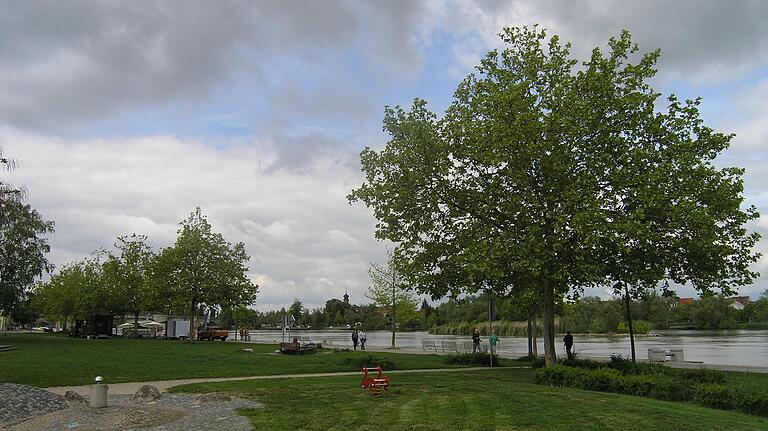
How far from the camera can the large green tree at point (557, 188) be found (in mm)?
19984

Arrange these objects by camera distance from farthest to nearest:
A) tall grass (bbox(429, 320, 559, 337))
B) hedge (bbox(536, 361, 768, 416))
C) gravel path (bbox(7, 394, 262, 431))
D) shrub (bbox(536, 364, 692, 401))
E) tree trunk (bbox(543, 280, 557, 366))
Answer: tall grass (bbox(429, 320, 559, 337)), tree trunk (bbox(543, 280, 557, 366)), shrub (bbox(536, 364, 692, 401)), hedge (bbox(536, 361, 768, 416)), gravel path (bbox(7, 394, 262, 431))

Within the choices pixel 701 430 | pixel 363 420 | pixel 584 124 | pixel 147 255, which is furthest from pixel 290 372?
pixel 147 255

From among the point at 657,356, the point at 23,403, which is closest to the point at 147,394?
the point at 23,403

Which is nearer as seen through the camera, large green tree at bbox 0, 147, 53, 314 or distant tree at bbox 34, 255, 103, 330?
large green tree at bbox 0, 147, 53, 314

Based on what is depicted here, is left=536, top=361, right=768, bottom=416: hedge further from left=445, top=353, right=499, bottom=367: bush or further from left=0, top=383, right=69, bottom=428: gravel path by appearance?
left=0, top=383, right=69, bottom=428: gravel path

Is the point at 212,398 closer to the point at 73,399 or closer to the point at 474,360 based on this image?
the point at 73,399

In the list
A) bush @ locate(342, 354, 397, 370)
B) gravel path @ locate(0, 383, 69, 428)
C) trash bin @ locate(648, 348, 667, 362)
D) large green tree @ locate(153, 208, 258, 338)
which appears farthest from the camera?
large green tree @ locate(153, 208, 258, 338)

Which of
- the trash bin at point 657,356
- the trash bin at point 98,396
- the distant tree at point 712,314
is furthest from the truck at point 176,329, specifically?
the distant tree at point 712,314

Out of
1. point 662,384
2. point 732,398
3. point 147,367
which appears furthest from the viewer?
point 147,367

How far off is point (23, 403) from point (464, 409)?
9.06 meters

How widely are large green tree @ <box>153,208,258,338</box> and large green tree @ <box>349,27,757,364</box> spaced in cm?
3453

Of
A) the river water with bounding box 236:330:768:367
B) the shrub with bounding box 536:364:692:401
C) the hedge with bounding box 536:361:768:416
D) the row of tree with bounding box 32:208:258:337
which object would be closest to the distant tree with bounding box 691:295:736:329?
the river water with bounding box 236:330:768:367

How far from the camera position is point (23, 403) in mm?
12516

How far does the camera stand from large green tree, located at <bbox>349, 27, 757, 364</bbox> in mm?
19984
